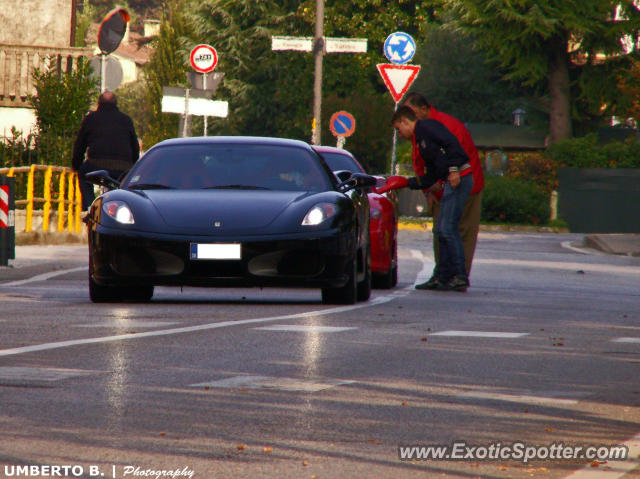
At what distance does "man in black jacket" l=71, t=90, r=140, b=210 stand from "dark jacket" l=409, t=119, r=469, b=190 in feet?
15.2

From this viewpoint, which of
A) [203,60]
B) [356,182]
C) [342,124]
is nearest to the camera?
[356,182]

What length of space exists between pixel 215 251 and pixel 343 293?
A: 4.29 ft

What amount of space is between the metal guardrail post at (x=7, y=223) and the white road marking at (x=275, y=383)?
9.95 m

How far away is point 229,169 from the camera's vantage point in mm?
12688

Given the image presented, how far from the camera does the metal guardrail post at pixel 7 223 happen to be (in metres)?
17.0

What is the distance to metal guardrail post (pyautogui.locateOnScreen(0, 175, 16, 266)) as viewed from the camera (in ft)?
55.7

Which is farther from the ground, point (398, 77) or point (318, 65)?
point (318, 65)

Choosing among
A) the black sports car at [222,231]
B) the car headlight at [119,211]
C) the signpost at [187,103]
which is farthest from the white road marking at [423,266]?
the car headlight at [119,211]

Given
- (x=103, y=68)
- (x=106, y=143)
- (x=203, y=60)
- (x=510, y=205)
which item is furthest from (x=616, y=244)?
(x=510, y=205)

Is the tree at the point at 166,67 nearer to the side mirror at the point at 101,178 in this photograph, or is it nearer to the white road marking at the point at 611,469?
the side mirror at the point at 101,178

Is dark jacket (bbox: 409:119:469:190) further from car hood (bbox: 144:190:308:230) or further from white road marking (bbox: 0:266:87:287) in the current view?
white road marking (bbox: 0:266:87:287)

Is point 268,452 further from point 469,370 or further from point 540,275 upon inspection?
point 540,275

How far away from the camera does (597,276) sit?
62.6 ft

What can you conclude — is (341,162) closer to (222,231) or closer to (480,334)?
(222,231)
